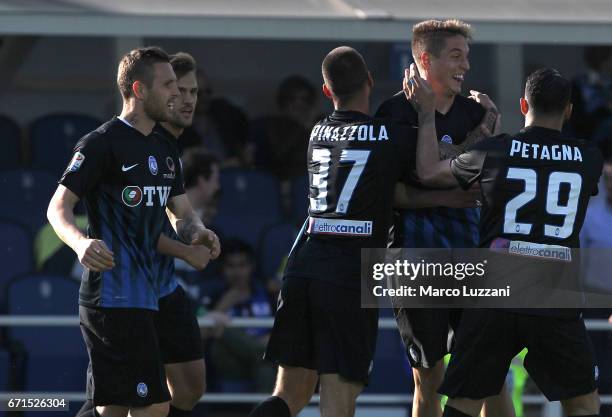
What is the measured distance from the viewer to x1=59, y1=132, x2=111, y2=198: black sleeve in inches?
224

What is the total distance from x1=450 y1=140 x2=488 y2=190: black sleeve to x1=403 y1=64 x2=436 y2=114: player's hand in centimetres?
26

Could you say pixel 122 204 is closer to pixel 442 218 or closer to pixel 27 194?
pixel 442 218

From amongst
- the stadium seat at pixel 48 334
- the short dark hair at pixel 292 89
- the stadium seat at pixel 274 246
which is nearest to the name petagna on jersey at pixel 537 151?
the stadium seat at pixel 274 246

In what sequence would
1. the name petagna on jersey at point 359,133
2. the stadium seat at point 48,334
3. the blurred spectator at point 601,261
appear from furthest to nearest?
the stadium seat at point 48,334 → the blurred spectator at point 601,261 → the name petagna on jersey at point 359,133

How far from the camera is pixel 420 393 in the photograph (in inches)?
250

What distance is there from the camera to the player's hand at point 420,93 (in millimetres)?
6008

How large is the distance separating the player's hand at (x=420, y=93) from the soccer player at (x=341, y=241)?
12 centimetres

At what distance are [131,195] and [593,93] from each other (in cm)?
564

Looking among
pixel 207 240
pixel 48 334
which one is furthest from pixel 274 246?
pixel 207 240

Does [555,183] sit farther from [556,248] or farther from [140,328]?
[140,328]

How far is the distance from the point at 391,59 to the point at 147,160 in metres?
5.22

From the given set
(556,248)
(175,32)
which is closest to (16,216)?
(175,32)

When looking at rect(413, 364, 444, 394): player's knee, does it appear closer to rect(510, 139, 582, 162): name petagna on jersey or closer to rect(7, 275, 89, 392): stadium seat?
rect(510, 139, 582, 162): name petagna on jersey

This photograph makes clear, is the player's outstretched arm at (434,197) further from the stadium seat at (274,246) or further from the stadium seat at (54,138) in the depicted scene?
the stadium seat at (54,138)
